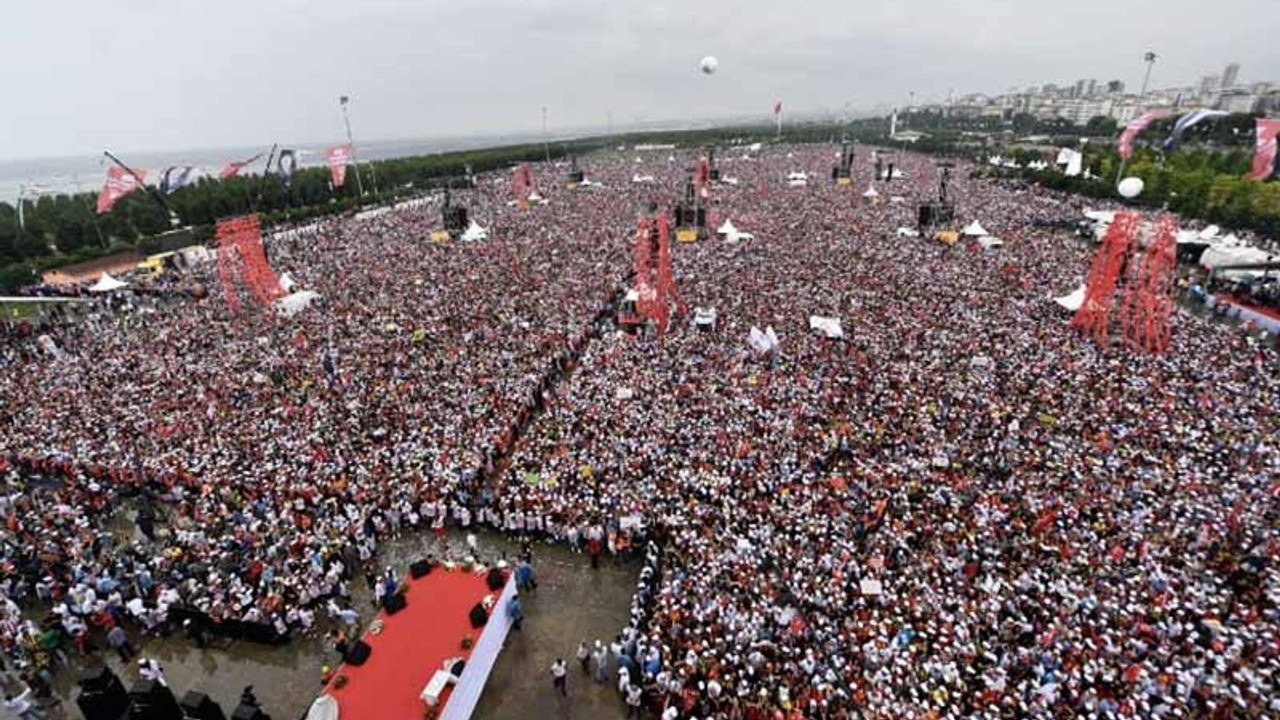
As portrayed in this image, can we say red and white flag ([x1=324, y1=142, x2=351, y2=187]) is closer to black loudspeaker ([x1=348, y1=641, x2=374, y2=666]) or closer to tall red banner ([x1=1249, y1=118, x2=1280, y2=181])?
black loudspeaker ([x1=348, y1=641, x2=374, y2=666])

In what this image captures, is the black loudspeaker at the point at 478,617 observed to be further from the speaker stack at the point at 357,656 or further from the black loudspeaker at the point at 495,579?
the speaker stack at the point at 357,656

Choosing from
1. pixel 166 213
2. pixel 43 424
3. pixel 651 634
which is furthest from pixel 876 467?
pixel 166 213

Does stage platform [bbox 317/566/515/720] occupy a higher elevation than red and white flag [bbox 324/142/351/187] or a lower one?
lower

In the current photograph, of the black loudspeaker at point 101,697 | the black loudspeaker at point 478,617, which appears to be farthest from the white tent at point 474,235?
the black loudspeaker at point 101,697

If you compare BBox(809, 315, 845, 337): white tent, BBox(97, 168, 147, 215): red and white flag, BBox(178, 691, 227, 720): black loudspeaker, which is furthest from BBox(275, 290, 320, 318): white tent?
BBox(809, 315, 845, 337): white tent

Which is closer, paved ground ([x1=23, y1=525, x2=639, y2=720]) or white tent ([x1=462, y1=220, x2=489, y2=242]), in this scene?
paved ground ([x1=23, y1=525, x2=639, y2=720])

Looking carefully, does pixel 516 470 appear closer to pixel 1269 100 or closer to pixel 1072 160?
pixel 1072 160

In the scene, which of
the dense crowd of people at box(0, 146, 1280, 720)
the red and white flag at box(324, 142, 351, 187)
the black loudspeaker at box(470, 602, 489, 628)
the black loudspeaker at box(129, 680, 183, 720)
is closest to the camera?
the black loudspeaker at box(129, 680, 183, 720)
